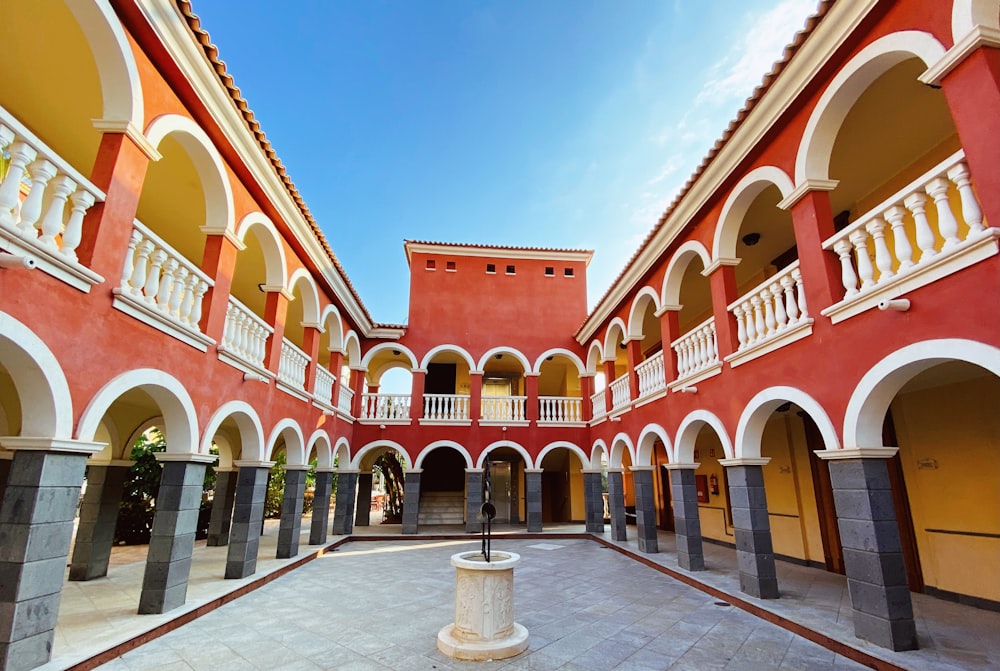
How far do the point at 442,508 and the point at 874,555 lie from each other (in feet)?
45.8

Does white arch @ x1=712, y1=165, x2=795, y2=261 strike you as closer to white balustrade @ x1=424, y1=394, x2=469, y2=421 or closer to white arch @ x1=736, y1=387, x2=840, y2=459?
white arch @ x1=736, y1=387, x2=840, y2=459

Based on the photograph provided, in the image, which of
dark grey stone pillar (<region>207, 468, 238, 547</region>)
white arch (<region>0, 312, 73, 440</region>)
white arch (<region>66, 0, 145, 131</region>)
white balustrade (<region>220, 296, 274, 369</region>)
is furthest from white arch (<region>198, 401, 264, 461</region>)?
dark grey stone pillar (<region>207, 468, 238, 547</region>)

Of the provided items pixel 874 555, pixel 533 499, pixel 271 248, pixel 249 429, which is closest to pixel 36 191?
pixel 271 248

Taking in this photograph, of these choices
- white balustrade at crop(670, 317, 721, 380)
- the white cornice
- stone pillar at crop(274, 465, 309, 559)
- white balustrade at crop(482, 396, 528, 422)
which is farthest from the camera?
white balustrade at crop(482, 396, 528, 422)

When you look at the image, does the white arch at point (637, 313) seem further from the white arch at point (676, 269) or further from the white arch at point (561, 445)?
the white arch at point (561, 445)

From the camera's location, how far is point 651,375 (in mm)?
9625

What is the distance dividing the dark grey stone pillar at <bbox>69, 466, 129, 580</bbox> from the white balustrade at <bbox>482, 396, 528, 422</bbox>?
28.4 feet

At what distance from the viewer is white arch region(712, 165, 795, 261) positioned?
18.5ft

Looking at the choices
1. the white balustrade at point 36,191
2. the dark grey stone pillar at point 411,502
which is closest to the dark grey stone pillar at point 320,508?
the dark grey stone pillar at point 411,502

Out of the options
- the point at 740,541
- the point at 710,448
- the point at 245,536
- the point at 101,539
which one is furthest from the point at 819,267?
the point at 101,539

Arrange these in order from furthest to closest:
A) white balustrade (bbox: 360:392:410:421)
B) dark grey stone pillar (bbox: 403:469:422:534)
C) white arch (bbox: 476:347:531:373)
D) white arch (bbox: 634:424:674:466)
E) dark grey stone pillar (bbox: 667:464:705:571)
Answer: white arch (bbox: 476:347:531:373) < white balustrade (bbox: 360:392:410:421) < dark grey stone pillar (bbox: 403:469:422:534) < white arch (bbox: 634:424:674:466) < dark grey stone pillar (bbox: 667:464:705:571)

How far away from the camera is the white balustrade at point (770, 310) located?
5367 mm

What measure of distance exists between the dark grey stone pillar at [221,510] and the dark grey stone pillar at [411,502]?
421cm

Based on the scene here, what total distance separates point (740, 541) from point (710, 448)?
5.93 meters
